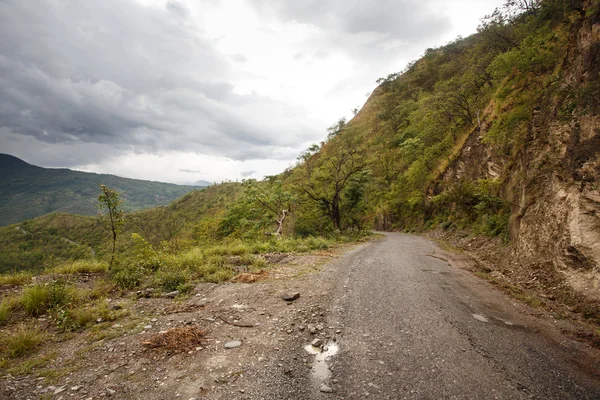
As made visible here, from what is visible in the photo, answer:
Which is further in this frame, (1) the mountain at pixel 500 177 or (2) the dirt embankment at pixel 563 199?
(1) the mountain at pixel 500 177

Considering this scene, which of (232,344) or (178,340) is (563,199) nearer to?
(232,344)

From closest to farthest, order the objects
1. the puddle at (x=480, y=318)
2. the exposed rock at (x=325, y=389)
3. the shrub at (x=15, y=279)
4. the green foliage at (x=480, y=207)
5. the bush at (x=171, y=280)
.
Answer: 1. the exposed rock at (x=325, y=389)
2. the puddle at (x=480, y=318)
3. the bush at (x=171, y=280)
4. the shrub at (x=15, y=279)
5. the green foliage at (x=480, y=207)

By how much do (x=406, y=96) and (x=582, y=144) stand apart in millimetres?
59848

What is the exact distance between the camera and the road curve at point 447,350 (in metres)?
3.23

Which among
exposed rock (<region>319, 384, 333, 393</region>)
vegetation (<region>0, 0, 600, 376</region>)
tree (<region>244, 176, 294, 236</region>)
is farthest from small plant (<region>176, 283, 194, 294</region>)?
tree (<region>244, 176, 294, 236</region>)

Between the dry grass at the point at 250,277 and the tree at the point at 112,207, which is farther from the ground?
the tree at the point at 112,207

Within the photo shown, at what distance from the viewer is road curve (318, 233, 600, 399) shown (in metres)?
3.23

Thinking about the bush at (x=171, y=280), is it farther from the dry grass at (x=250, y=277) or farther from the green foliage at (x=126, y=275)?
the dry grass at (x=250, y=277)

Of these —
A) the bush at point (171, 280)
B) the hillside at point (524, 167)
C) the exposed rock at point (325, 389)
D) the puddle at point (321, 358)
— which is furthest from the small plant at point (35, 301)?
the hillside at point (524, 167)

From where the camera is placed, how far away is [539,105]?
10227 millimetres

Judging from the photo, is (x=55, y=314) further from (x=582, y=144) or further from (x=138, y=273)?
(x=582, y=144)

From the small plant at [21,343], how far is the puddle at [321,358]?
175 inches

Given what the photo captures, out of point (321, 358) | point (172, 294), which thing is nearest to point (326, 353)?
point (321, 358)

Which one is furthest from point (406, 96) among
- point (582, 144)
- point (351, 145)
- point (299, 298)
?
point (299, 298)
